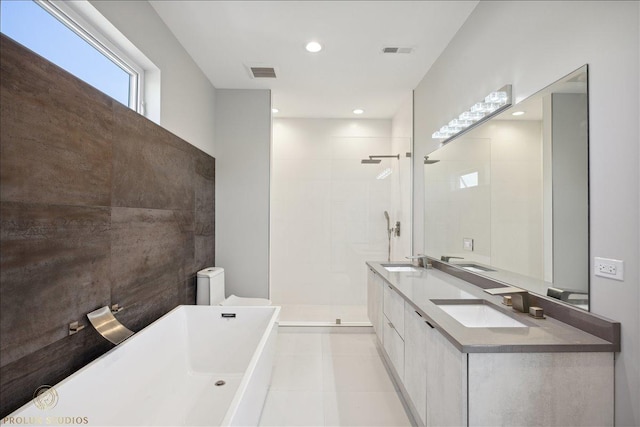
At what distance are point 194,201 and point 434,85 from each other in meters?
2.68

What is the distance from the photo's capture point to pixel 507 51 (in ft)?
6.61

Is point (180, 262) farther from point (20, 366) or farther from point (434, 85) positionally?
point (434, 85)

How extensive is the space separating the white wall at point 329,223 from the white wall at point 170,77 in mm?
1134

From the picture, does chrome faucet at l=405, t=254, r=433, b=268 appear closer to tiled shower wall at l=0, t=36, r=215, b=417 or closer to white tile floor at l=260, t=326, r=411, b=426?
white tile floor at l=260, t=326, r=411, b=426

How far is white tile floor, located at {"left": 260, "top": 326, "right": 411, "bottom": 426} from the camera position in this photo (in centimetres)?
219

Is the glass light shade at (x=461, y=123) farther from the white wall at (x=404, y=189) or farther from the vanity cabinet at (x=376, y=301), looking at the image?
the vanity cabinet at (x=376, y=301)

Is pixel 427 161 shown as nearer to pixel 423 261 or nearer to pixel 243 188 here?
pixel 423 261

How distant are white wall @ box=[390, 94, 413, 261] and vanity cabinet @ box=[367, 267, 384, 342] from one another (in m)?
0.82

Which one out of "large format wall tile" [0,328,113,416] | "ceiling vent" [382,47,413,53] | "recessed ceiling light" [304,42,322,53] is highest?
"ceiling vent" [382,47,413,53]

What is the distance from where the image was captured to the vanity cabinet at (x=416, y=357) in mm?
1739

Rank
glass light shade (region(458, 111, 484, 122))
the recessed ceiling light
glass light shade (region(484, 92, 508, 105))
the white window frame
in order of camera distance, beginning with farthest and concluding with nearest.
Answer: the recessed ceiling light < glass light shade (region(458, 111, 484, 122)) < glass light shade (region(484, 92, 508, 105)) < the white window frame

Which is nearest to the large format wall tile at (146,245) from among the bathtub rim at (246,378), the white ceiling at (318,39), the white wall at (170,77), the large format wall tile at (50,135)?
the large format wall tile at (50,135)

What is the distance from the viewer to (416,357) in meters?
1.88

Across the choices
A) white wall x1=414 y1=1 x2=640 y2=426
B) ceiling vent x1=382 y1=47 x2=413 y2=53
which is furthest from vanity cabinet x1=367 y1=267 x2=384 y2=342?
ceiling vent x1=382 y1=47 x2=413 y2=53
